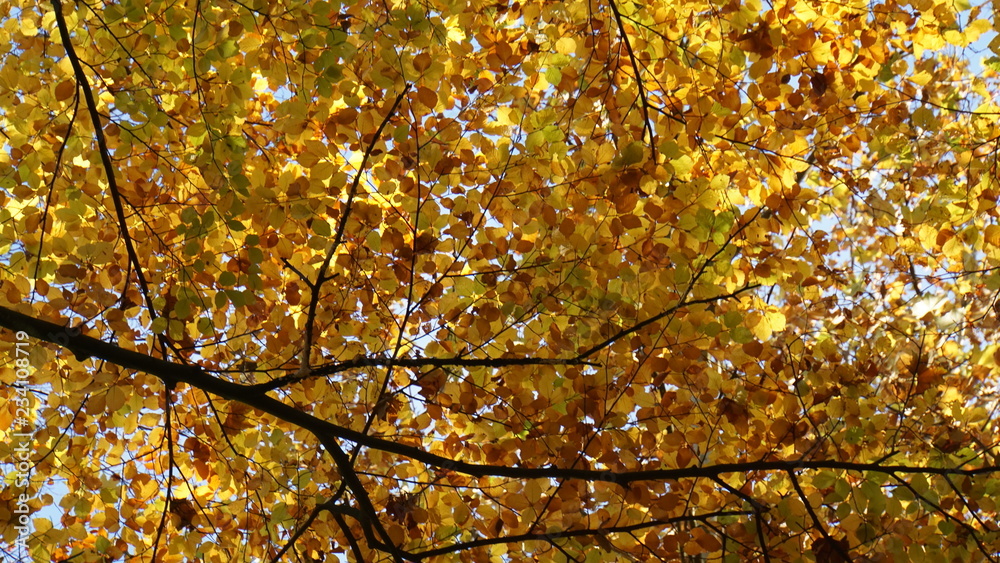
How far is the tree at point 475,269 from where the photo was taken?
11.3ft

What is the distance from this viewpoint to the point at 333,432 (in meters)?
3.03

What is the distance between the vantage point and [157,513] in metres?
4.70

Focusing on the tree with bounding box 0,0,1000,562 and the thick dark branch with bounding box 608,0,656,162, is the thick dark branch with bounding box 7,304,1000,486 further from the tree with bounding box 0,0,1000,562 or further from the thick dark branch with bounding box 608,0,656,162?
the thick dark branch with bounding box 608,0,656,162

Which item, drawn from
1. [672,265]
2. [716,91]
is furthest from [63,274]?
[716,91]

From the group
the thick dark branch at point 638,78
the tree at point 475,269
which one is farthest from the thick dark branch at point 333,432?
the thick dark branch at point 638,78

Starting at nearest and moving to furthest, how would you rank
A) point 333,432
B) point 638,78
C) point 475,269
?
point 333,432, point 638,78, point 475,269

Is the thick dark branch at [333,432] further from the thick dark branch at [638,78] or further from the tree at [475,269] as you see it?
the thick dark branch at [638,78]

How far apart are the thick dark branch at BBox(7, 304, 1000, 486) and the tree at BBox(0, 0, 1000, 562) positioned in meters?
0.03

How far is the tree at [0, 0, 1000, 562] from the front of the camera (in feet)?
11.3

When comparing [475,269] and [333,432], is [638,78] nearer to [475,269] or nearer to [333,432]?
[475,269]

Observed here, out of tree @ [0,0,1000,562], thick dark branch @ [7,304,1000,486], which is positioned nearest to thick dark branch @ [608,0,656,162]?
tree @ [0,0,1000,562]

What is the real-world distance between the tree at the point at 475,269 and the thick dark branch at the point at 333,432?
32 mm

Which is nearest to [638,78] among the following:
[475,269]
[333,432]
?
[475,269]

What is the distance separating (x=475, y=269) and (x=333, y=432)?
58.5 inches
